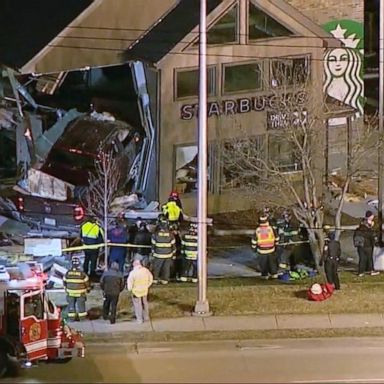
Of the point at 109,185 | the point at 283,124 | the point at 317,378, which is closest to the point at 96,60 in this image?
the point at 109,185

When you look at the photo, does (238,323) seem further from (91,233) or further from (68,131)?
(68,131)

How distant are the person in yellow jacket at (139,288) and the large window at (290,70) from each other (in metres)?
9.47

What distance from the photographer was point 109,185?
26.6 metres

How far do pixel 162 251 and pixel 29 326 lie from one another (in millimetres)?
6776

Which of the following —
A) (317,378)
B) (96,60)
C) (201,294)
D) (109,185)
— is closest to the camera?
(317,378)

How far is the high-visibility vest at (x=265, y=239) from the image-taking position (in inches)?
941

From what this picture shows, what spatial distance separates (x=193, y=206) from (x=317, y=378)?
13278mm

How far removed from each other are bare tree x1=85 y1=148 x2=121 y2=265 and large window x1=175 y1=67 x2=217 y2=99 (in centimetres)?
318

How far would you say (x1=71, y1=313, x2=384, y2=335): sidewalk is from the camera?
2059cm

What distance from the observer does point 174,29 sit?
99.8 feet

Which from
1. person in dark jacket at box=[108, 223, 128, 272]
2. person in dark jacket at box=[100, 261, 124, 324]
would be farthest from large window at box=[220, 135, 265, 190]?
person in dark jacket at box=[100, 261, 124, 324]

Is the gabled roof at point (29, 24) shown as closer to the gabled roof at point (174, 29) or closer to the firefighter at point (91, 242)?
the gabled roof at point (174, 29)

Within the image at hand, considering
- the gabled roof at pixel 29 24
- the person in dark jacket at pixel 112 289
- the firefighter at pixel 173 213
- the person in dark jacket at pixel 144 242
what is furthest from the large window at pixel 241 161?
the gabled roof at pixel 29 24

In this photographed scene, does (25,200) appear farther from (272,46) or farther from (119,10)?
(272,46)
